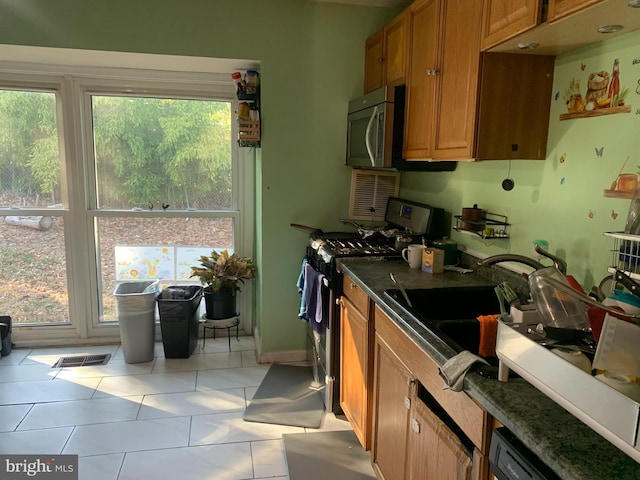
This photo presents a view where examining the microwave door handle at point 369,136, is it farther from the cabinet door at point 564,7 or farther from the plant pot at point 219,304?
the plant pot at point 219,304

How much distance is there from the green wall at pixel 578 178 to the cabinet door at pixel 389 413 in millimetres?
737

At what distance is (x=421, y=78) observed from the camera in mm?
2221

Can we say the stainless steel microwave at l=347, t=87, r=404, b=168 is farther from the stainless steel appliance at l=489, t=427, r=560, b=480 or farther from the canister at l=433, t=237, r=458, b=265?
the stainless steel appliance at l=489, t=427, r=560, b=480

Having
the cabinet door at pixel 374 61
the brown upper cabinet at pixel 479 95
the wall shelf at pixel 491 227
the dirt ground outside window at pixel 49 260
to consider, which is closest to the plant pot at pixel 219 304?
the dirt ground outside window at pixel 49 260

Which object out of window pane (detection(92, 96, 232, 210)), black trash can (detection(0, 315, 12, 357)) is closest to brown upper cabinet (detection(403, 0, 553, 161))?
window pane (detection(92, 96, 232, 210))

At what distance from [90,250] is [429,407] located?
2.93m

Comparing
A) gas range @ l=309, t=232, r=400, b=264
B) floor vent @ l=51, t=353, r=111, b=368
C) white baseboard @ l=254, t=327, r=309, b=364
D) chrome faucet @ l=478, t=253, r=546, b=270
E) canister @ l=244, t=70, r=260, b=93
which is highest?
canister @ l=244, t=70, r=260, b=93

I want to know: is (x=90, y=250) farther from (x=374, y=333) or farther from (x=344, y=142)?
(x=374, y=333)

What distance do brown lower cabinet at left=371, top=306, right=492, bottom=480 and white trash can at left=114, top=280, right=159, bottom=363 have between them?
1.89 m

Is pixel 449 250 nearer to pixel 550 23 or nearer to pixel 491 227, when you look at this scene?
pixel 491 227

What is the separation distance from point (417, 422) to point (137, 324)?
7.62ft

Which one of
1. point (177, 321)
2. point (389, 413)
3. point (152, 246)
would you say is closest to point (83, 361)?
point (177, 321)

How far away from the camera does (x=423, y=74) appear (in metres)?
2.20

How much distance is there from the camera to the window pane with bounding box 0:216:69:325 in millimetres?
3395
